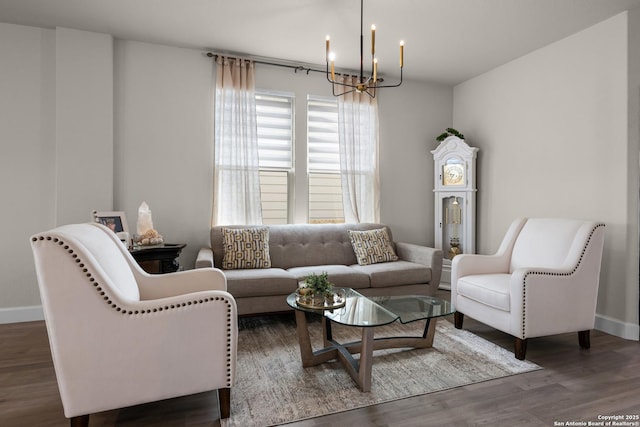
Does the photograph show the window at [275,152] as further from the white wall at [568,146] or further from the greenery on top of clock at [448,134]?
the white wall at [568,146]

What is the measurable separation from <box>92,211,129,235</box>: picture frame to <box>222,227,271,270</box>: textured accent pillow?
2.99 feet

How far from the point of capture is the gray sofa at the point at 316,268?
3.21m

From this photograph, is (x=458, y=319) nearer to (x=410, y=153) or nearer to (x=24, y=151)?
(x=410, y=153)

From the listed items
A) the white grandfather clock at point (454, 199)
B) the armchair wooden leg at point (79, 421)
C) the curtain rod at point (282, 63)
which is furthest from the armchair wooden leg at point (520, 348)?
the curtain rod at point (282, 63)

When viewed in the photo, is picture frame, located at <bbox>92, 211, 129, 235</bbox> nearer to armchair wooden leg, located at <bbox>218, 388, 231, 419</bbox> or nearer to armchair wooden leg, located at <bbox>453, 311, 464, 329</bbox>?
armchair wooden leg, located at <bbox>218, 388, 231, 419</bbox>

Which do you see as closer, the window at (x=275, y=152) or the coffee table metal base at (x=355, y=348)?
the coffee table metal base at (x=355, y=348)

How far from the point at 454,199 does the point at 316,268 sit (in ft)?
7.29

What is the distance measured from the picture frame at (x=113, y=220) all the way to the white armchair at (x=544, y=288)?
3.04 m

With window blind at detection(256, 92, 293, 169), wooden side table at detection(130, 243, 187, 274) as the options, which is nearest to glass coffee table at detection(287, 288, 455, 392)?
wooden side table at detection(130, 243, 187, 274)

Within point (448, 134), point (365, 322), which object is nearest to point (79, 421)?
point (365, 322)

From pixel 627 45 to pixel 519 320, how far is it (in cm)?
254

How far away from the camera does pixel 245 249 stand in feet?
12.0

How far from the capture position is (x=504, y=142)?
434 centimetres

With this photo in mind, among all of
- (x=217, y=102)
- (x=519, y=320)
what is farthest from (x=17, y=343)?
(x=519, y=320)
